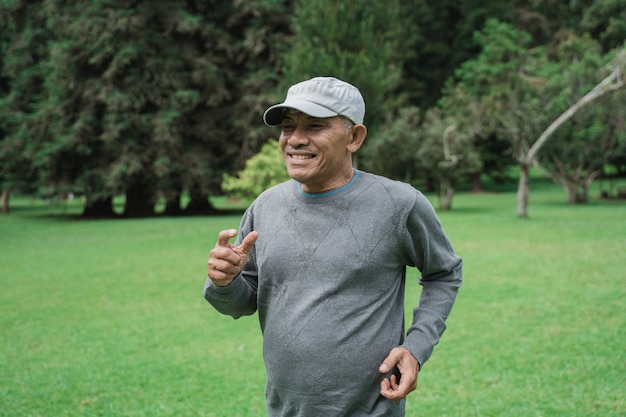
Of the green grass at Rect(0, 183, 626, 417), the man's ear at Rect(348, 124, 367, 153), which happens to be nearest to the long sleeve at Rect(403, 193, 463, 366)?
the man's ear at Rect(348, 124, 367, 153)

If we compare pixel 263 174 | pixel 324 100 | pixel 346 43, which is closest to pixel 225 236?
pixel 324 100

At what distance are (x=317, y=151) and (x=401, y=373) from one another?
0.83m

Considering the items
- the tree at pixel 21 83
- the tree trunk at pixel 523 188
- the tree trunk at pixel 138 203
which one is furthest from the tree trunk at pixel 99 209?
the tree trunk at pixel 523 188

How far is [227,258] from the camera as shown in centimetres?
205

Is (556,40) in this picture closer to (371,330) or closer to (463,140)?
(463,140)

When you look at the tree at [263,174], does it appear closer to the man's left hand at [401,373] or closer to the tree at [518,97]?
the tree at [518,97]

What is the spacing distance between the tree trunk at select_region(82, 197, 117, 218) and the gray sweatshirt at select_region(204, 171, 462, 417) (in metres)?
25.4

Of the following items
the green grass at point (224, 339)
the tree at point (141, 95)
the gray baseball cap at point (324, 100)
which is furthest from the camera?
the tree at point (141, 95)

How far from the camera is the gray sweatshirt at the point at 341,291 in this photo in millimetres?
2090

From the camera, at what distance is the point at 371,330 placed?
6.93 feet

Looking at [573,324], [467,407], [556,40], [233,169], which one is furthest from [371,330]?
[556,40]

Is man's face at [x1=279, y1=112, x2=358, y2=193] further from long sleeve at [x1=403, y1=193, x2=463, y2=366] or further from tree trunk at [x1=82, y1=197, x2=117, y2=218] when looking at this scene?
tree trunk at [x1=82, y1=197, x2=117, y2=218]

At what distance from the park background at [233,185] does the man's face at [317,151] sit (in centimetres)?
322

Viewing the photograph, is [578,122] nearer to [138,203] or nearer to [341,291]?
[138,203]
